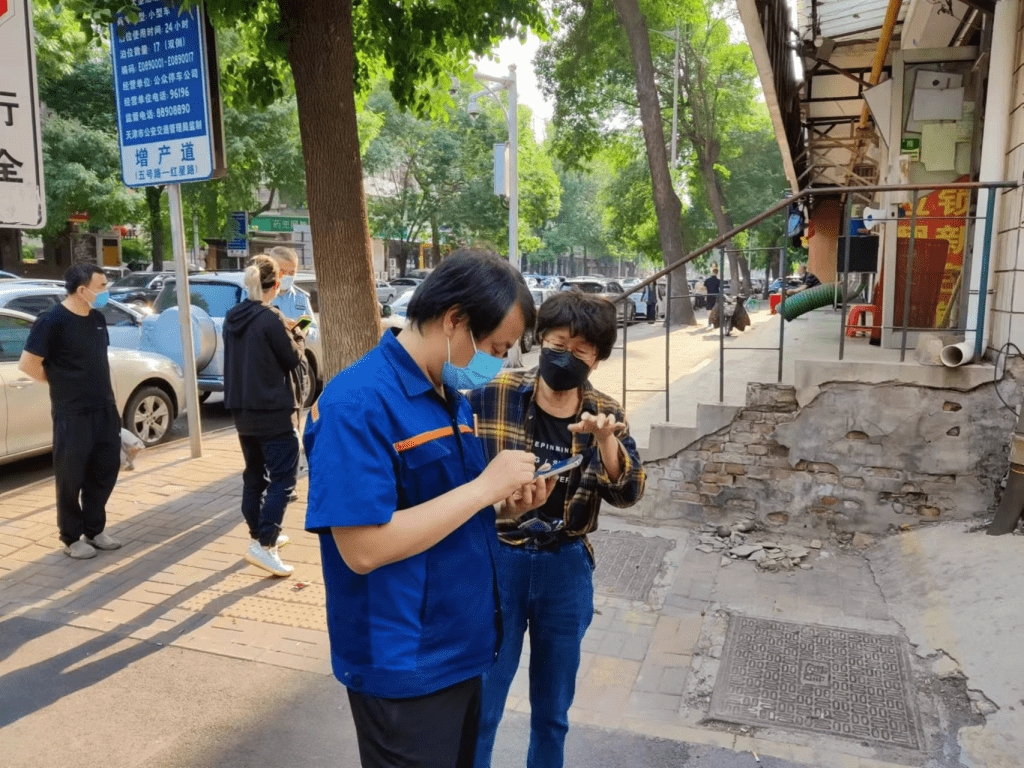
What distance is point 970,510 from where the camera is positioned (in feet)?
17.2

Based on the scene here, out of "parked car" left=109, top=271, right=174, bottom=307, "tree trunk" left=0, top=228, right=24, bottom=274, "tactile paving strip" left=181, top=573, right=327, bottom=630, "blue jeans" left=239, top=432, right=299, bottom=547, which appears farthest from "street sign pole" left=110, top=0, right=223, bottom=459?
"tree trunk" left=0, top=228, right=24, bottom=274

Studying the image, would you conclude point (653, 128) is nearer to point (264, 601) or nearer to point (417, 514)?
point (264, 601)

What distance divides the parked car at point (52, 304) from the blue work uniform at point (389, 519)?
6166mm

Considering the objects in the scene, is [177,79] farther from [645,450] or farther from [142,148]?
[645,450]

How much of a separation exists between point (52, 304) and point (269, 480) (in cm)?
490

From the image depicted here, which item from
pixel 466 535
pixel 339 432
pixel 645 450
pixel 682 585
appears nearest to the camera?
pixel 339 432

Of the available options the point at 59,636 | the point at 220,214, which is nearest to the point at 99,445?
the point at 59,636

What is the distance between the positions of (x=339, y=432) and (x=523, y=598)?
1154mm

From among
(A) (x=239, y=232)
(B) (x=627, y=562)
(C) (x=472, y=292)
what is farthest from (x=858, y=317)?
(A) (x=239, y=232)

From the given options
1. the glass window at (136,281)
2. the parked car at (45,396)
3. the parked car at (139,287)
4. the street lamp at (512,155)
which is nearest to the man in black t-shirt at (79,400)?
the parked car at (45,396)

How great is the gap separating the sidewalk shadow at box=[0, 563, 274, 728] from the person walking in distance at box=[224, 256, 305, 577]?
49 cm

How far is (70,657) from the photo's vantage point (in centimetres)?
399

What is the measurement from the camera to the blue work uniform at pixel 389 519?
1.70 m

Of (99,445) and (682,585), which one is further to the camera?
(99,445)
